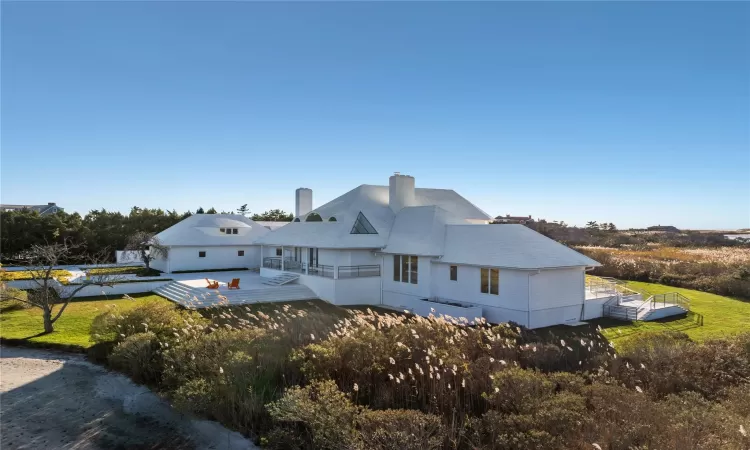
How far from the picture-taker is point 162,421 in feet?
34.8

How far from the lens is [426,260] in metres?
22.4

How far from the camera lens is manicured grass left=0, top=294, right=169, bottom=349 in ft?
54.6

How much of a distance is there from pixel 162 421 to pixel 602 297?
19001 millimetres

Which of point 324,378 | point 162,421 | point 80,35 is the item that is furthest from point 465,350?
point 80,35

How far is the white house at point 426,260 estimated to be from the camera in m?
19.2

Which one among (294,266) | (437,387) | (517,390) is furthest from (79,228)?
(517,390)

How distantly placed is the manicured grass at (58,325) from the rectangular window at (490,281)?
43.9 feet

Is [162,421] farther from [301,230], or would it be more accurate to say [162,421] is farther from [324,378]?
[301,230]

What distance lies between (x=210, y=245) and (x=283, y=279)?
1079 cm

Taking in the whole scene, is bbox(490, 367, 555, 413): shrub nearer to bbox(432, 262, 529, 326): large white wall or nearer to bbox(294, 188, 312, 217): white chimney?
bbox(432, 262, 529, 326): large white wall

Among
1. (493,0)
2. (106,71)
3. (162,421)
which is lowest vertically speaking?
(162,421)

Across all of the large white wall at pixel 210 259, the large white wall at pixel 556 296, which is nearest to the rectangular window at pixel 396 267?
the large white wall at pixel 556 296

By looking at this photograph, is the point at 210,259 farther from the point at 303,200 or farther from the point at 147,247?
the point at 303,200

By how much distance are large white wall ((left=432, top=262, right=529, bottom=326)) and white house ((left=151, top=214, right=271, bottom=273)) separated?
18702mm
